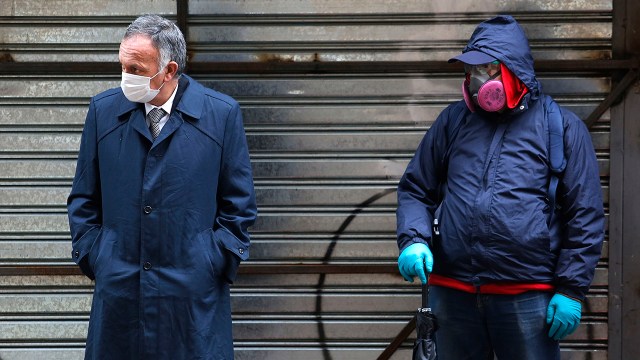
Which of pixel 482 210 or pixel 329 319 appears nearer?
pixel 482 210

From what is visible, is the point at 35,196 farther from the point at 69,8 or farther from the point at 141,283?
the point at 141,283

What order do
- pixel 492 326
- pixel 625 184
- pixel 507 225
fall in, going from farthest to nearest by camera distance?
1. pixel 625 184
2. pixel 492 326
3. pixel 507 225

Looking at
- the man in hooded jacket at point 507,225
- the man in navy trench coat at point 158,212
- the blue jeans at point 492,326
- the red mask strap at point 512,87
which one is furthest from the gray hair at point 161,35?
the blue jeans at point 492,326

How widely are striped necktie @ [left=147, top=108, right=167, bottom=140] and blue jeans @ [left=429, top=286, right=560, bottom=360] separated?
1.47m

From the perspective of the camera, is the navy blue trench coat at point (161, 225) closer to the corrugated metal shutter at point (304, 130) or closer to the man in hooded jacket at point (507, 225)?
the man in hooded jacket at point (507, 225)

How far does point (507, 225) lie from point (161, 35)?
5.58 feet

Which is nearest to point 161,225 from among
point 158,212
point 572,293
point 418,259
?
point 158,212

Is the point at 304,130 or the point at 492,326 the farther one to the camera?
the point at 304,130

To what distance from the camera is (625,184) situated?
5.65 m

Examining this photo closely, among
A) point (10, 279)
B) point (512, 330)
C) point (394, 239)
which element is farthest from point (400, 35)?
point (10, 279)

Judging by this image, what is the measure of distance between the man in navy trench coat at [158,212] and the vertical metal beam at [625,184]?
2316mm

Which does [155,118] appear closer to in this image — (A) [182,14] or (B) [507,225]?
(A) [182,14]

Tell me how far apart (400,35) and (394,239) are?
1157 mm

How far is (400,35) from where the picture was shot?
5703 millimetres
